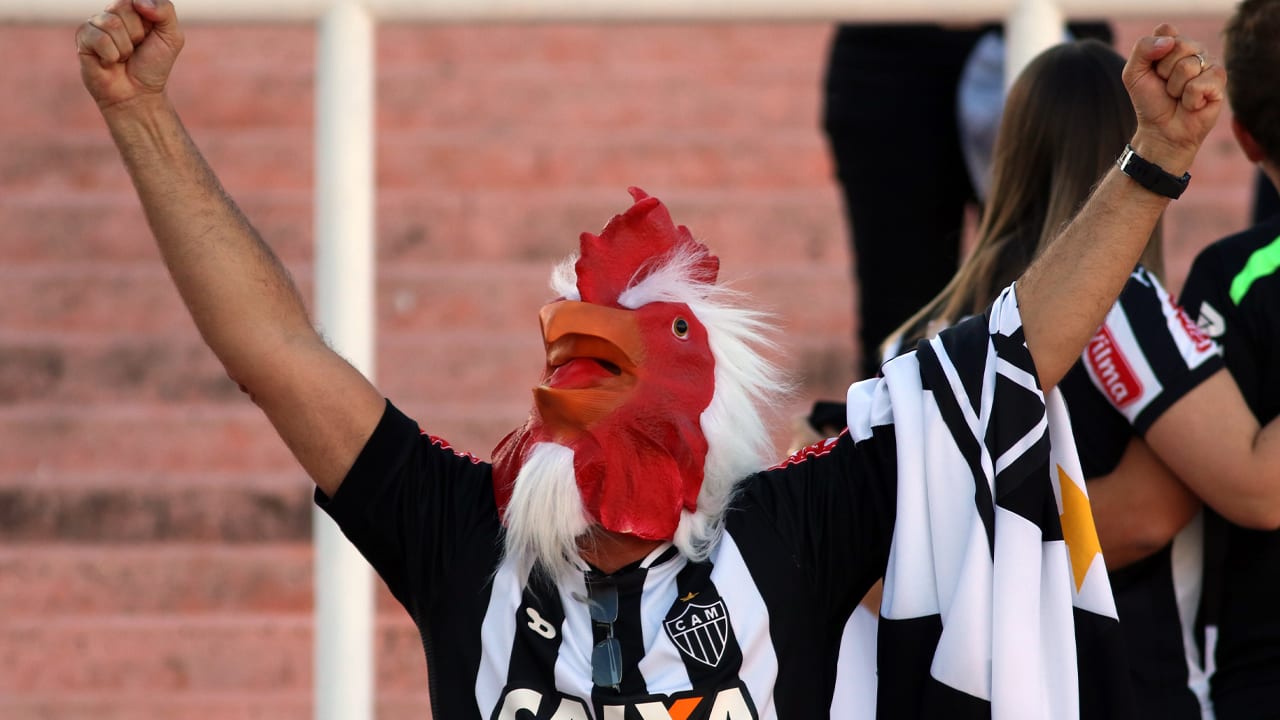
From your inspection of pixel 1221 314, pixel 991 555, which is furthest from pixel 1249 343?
pixel 991 555

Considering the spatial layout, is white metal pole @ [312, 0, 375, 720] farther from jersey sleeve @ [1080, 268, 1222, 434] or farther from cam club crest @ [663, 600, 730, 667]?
jersey sleeve @ [1080, 268, 1222, 434]

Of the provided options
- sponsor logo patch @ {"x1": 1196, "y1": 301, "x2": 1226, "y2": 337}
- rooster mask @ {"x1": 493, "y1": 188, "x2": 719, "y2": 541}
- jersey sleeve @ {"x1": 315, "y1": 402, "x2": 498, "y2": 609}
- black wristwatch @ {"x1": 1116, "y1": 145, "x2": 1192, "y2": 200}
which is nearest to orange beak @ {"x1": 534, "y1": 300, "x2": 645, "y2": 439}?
rooster mask @ {"x1": 493, "y1": 188, "x2": 719, "y2": 541}

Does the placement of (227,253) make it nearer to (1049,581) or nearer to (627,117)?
(1049,581)

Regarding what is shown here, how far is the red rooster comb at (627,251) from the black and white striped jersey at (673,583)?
25 centimetres

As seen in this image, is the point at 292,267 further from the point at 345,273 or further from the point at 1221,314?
the point at 1221,314

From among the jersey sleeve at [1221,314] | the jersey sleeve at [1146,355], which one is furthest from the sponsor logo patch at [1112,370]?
the jersey sleeve at [1221,314]

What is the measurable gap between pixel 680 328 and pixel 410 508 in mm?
345

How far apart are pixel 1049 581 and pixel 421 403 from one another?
322 centimetres

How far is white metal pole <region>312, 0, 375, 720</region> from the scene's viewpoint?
230 centimetres

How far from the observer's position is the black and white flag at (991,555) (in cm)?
166

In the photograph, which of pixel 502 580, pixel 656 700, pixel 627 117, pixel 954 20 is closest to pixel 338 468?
pixel 502 580

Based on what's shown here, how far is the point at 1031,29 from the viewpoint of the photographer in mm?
2314

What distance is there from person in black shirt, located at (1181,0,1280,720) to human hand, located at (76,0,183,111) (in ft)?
4.42

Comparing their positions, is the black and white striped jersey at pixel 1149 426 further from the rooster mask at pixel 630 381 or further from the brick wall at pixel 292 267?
the brick wall at pixel 292 267
